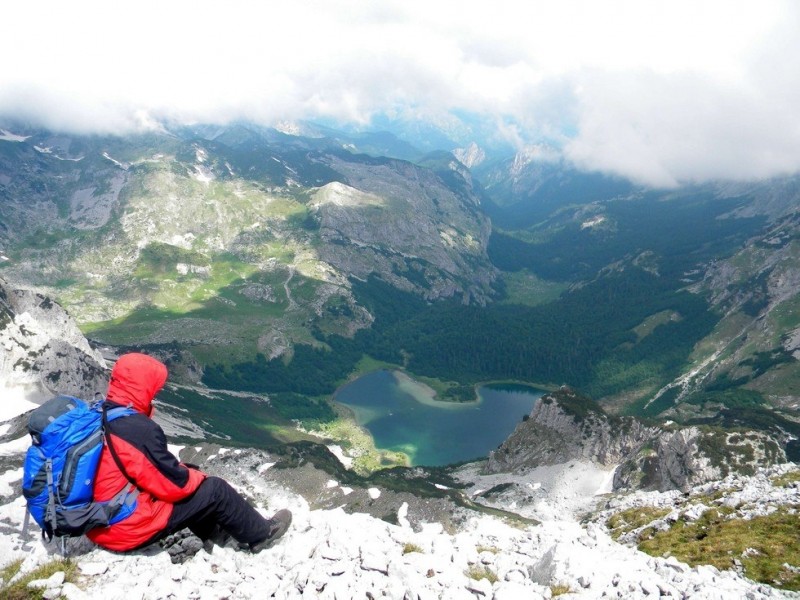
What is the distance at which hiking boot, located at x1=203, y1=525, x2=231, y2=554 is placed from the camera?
58.1 ft

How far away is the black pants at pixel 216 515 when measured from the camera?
16.1m

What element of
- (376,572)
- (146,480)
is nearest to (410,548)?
(376,572)

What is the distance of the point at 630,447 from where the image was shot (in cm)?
12662

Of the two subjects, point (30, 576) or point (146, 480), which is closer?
point (146, 480)

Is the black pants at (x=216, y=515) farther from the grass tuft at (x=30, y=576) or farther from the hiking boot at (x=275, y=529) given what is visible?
the grass tuft at (x=30, y=576)

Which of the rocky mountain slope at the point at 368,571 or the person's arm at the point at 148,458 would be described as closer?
the person's arm at the point at 148,458

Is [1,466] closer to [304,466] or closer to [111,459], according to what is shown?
[304,466]

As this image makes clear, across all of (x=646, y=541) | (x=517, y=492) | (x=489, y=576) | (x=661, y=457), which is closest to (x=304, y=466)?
(x=517, y=492)

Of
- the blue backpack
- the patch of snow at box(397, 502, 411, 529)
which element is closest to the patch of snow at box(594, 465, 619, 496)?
the patch of snow at box(397, 502, 411, 529)

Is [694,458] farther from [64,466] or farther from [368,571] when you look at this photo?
[64,466]

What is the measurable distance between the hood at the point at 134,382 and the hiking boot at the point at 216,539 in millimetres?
5524

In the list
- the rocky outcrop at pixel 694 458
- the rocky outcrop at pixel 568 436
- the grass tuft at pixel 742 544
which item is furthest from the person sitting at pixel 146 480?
the rocky outcrop at pixel 568 436

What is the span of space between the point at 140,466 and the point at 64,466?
1847 mm

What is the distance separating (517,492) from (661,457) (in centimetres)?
3284
